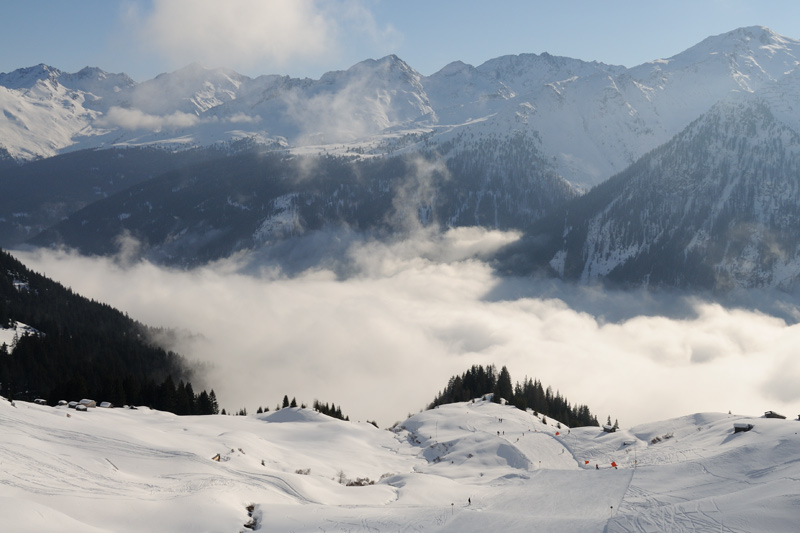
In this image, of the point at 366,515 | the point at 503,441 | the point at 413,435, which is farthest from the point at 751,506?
the point at 413,435

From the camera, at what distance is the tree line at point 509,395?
478ft

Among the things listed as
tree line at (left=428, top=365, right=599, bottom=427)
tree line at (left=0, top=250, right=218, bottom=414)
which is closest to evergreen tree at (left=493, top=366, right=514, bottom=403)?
tree line at (left=428, top=365, right=599, bottom=427)

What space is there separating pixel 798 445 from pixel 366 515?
45.6 m

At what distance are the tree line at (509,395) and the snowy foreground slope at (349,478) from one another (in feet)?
176

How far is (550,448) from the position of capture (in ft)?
316

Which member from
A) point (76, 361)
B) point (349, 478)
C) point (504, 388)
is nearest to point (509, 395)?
point (504, 388)

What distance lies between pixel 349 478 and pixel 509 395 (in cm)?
8326

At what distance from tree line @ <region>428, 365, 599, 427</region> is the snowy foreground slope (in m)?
53.8

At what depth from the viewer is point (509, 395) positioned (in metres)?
149

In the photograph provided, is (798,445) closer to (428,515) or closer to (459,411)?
(428,515)

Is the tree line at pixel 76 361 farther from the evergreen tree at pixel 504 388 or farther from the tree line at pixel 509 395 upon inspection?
the evergreen tree at pixel 504 388

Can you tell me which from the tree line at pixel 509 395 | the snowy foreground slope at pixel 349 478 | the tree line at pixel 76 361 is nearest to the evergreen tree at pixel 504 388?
the tree line at pixel 509 395

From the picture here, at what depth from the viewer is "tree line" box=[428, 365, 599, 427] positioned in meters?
146

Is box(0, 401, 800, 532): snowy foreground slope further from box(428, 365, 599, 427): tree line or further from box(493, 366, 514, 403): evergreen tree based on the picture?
box(428, 365, 599, 427): tree line
